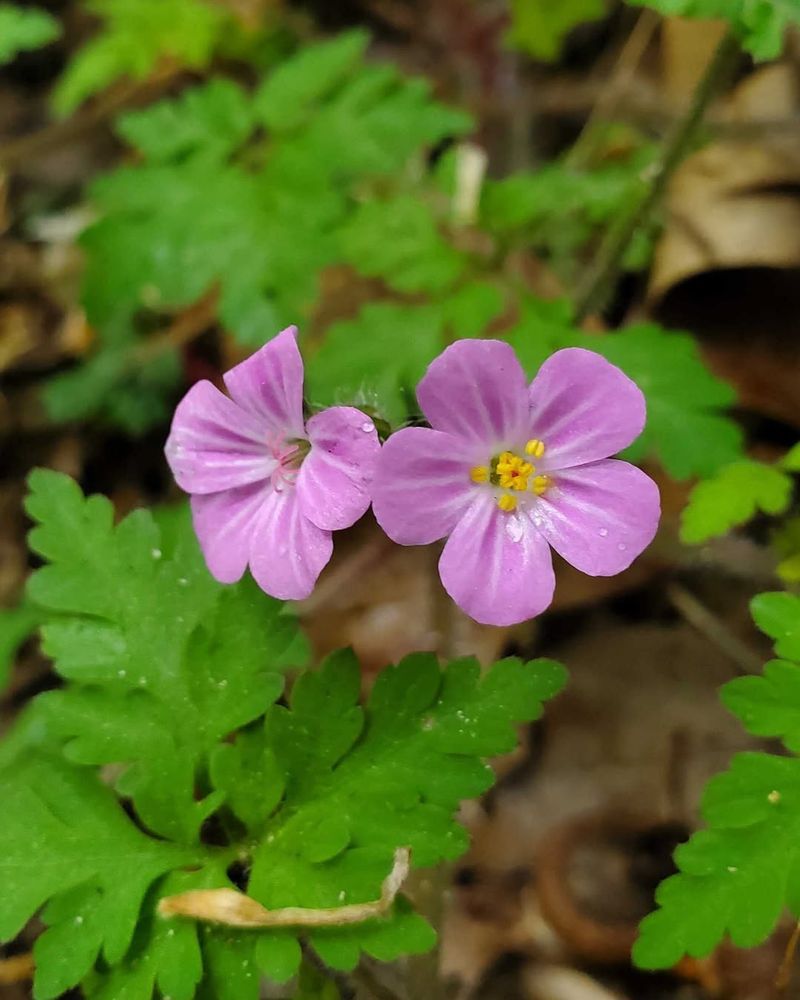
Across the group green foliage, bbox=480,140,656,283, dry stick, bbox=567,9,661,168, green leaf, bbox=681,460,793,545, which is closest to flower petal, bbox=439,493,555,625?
green leaf, bbox=681,460,793,545

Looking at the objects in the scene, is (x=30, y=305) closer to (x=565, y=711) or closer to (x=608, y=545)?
(x=565, y=711)

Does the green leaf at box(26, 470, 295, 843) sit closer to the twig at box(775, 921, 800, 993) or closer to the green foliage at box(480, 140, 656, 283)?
the twig at box(775, 921, 800, 993)

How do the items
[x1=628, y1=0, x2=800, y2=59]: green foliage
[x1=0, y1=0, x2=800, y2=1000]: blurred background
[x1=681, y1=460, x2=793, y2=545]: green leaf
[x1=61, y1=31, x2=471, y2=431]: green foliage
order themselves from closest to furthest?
[x1=628, y1=0, x2=800, y2=59]: green foliage → [x1=681, y1=460, x2=793, y2=545]: green leaf → [x1=0, y1=0, x2=800, y2=1000]: blurred background → [x1=61, y1=31, x2=471, y2=431]: green foliage

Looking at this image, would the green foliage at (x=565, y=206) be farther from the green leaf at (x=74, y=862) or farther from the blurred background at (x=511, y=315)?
the green leaf at (x=74, y=862)

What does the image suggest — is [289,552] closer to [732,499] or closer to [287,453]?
[287,453]

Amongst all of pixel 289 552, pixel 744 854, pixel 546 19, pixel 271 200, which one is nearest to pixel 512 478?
pixel 289 552

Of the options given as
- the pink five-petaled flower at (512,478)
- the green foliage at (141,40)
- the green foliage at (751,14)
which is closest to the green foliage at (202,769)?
the pink five-petaled flower at (512,478)
